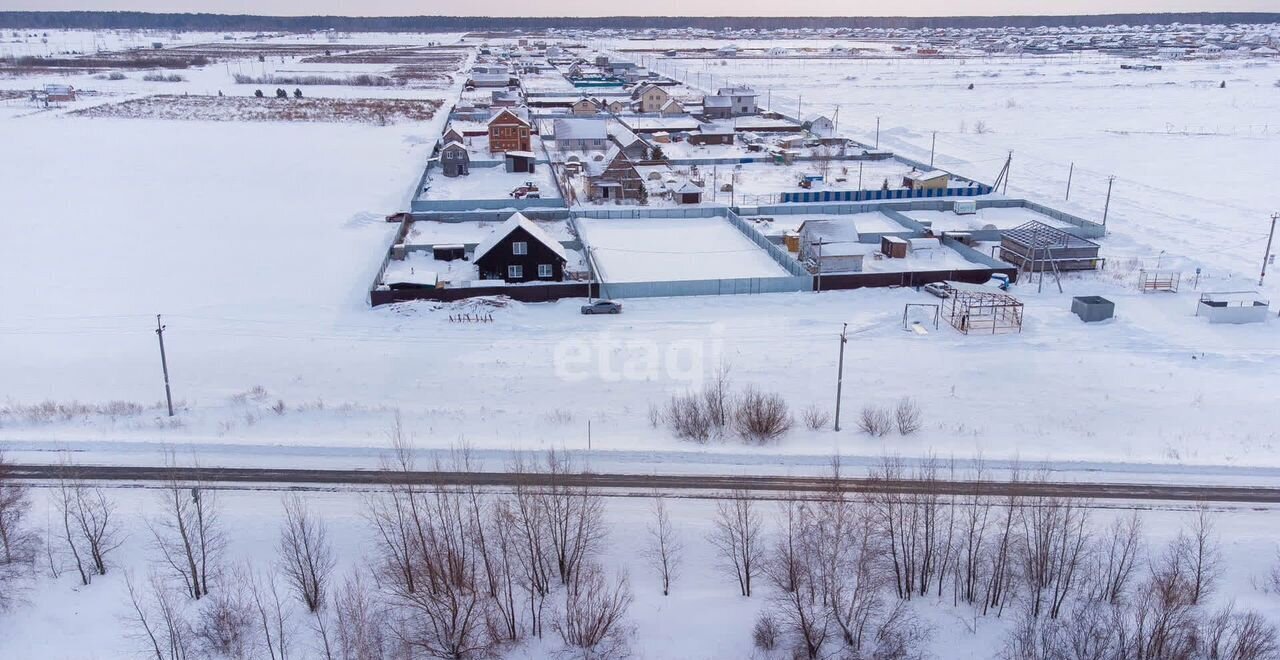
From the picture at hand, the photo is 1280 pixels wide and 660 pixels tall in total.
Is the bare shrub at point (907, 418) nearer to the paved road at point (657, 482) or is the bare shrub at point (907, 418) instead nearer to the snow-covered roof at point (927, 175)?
the paved road at point (657, 482)

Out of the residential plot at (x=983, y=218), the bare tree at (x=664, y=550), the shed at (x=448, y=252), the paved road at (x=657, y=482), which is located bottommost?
the bare tree at (x=664, y=550)

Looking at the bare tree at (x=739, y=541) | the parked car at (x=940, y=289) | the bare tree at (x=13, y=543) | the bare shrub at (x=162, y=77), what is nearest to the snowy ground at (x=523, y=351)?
the parked car at (x=940, y=289)

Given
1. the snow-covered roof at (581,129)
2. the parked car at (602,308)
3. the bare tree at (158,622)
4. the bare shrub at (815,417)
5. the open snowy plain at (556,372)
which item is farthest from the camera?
the snow-covered roof at (581,129)

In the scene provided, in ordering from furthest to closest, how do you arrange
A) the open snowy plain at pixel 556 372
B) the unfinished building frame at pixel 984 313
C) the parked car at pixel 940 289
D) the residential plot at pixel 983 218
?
the residential plot at pixel 983 218, the parked car at pixel 940 289, the unfinished building frame at pixel 984 313, the open snowy plain at pixel 556 372

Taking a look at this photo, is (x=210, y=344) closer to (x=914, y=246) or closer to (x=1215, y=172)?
(x=914, y=246)

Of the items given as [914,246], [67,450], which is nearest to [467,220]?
[914,246]

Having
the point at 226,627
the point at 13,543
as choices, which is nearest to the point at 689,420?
the point at 226,627

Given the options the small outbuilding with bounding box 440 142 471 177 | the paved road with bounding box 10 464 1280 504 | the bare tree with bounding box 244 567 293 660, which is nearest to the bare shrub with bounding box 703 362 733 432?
the paved road with bounding box 10 464 1280 504
